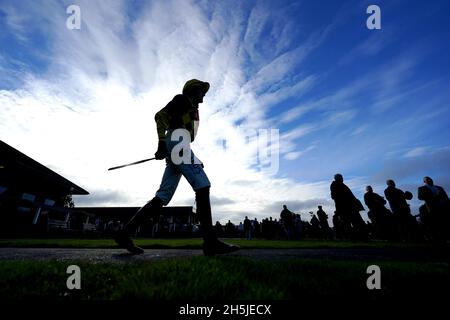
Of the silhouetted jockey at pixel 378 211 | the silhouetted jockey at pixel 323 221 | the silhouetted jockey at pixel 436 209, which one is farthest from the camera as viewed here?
the silhouetted jockey at pixel 323 221

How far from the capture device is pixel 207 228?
3.30 meters

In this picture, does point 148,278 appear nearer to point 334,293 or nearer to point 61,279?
point 61,279

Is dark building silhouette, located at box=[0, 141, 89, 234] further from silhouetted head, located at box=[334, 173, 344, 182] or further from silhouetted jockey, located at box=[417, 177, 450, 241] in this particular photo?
silhouetted jockey, located at box=[417, 177, 450, 241]

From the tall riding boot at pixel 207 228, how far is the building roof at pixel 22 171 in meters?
18.5

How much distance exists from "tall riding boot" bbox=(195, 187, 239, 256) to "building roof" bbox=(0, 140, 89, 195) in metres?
18.5

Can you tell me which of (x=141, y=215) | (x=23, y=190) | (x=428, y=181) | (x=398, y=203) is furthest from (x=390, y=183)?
(x=23, y=190)

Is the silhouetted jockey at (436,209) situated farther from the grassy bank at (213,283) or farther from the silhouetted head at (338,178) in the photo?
the grassy bank at (213,283)

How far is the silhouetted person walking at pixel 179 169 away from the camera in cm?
329

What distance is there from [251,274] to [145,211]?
1.83 m

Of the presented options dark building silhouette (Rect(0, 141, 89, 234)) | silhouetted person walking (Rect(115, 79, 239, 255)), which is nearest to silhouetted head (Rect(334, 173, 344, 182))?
silhouetted person walking (Rect(115, 79, 239, 255))

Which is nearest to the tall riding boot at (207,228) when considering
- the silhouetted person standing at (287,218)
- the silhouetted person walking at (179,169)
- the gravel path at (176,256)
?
the silhouetted person walking at (179,169)

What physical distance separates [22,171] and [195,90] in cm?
2060
